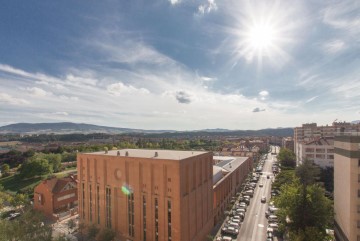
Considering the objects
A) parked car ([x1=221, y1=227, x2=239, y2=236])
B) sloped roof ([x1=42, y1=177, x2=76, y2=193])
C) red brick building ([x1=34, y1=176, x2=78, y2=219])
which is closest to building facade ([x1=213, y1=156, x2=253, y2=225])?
parked car ([x1=221, y1=227, x2=239, y2=236])

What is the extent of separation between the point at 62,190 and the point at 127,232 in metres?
26.9

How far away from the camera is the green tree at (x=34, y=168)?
8038 cm

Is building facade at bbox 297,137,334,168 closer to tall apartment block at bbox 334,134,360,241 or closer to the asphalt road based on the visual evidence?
the asphalt road

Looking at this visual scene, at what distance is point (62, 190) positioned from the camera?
55219 millimetres

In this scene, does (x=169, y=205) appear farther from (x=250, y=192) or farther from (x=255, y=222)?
(x=250, y=192)

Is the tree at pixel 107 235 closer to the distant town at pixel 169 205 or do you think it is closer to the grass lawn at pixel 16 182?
the distant town at pixel 169 205

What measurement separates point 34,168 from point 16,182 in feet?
25.2

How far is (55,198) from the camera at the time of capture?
175 ft

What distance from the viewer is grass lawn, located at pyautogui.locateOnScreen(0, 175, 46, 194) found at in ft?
248

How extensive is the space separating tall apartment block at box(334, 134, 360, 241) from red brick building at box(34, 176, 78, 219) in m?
52.8

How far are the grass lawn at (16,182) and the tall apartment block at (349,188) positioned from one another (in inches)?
3236

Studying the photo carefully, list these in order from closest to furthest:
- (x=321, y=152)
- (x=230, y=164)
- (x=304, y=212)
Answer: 1. (x=304, y=212)
2. (x=230, y=164)
3. (x=321, y=152)

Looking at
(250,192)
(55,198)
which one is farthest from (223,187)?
(55,198)

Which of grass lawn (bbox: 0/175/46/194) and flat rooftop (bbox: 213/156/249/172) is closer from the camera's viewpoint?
flat rooftop (bbox: 213/156/249/172)
